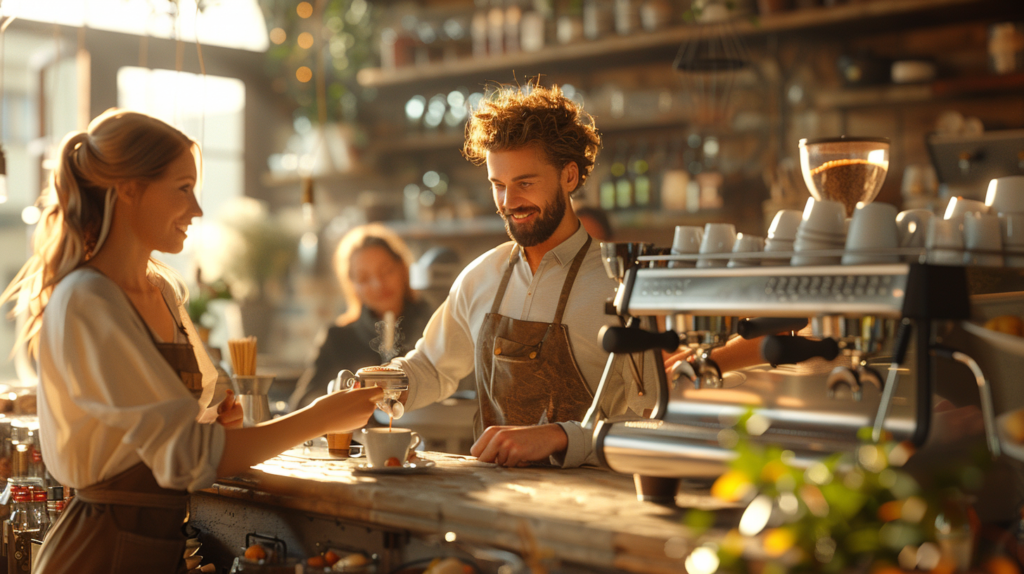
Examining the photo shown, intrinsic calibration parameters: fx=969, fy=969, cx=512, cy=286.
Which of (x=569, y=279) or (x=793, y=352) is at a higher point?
(x=569, y=279)

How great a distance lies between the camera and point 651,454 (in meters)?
1.37

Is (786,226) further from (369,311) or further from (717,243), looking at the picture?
(369,311)

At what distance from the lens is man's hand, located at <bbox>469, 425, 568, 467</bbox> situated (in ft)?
5.67

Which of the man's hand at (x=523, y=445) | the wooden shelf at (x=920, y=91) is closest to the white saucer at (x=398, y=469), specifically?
the man's hand at (x=523, y=445)

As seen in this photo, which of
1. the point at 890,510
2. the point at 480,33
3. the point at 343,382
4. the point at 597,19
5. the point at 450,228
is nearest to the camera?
the point at 890,510

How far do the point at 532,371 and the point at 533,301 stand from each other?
17 centimetres

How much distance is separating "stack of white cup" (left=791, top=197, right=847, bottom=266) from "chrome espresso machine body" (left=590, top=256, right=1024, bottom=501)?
4 centimetres

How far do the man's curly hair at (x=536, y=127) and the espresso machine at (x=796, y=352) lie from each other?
2.22 feet

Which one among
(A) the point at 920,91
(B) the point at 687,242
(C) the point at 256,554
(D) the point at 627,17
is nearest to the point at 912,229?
(B) the point at 687,242

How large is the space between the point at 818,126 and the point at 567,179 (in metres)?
2.26

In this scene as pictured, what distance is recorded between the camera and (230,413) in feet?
5.92

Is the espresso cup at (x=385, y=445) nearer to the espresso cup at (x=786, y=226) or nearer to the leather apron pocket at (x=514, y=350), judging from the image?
the leather apron pocket at (x=514, y=350)

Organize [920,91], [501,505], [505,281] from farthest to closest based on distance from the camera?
[920,91]
[505,281]
[501,505]

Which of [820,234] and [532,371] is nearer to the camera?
[820,234]
